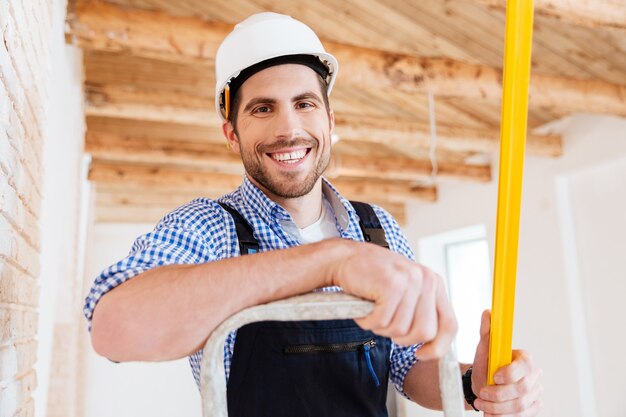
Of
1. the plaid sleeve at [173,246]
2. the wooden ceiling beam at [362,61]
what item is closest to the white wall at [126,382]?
the wooden ceiling beam at [362,61]

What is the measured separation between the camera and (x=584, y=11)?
2721 millimetres

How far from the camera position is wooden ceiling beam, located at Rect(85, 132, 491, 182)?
5191 mm

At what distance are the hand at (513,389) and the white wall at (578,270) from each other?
4.23m

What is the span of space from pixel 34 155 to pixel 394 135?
3.88 metres

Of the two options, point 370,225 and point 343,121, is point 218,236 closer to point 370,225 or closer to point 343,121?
point 370,225

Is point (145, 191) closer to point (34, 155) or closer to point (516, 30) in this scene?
point (34, 155)

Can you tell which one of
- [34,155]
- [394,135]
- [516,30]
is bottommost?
[516,30]

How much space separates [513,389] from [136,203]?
7.24 meters

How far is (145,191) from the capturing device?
7.57 m

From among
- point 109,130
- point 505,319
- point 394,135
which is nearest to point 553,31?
point 394,135

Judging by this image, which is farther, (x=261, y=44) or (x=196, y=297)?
(x=261, y=44)

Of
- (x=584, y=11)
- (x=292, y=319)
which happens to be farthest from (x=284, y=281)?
(x=584, y=11)

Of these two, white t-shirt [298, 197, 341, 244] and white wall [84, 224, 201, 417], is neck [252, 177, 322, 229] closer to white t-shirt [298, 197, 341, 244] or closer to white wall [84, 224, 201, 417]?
white t-shirt [298, 197, 341, 244]

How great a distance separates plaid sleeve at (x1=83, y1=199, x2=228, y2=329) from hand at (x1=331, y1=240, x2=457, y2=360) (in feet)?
1.24
